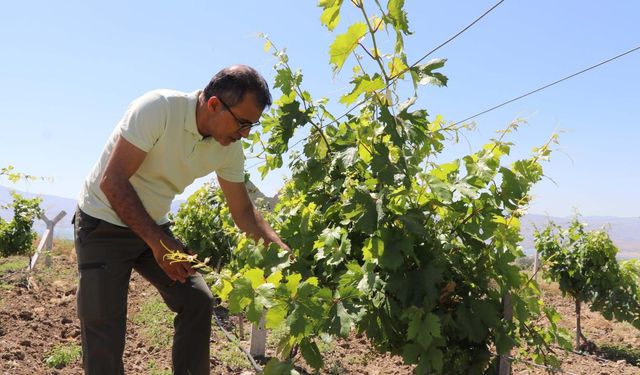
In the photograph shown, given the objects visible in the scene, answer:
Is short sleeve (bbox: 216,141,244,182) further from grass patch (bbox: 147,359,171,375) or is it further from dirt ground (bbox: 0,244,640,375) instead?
grass patch (bbox: 147,359,171,375)

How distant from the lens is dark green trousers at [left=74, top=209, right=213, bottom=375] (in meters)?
2.49

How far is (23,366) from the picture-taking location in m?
4.49

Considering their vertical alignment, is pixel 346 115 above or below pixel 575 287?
above

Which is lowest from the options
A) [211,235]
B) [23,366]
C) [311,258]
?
[23,366]

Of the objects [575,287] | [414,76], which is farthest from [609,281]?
[414,76]

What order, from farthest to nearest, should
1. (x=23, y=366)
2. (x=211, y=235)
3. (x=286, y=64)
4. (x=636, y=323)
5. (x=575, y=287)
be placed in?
(x=575, y=287) < (x=636, y=323) < (x=211, y=235) < (x=23, y=366) < (x=286, y=64)

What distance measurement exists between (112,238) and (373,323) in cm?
130

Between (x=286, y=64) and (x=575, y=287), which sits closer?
(x=286, y=64)

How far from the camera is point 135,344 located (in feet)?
17.9

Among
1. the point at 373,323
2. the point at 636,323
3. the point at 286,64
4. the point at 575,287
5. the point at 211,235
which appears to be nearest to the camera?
the point at 373,323

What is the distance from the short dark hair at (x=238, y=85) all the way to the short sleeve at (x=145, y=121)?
0.79 feet

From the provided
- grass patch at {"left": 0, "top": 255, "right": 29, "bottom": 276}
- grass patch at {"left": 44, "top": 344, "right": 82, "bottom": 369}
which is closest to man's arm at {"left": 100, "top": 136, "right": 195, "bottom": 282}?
grass patch at {"left": 44, "top": 344, "right": 82, "bottom": 369}

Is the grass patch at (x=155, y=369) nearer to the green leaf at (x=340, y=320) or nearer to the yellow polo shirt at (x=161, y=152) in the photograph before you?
the yellow polo shirt at (x=161, y=152)

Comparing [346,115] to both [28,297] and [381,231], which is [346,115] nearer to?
[381,231]
